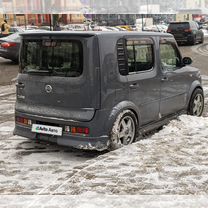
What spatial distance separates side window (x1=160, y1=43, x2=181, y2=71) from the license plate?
209 cm

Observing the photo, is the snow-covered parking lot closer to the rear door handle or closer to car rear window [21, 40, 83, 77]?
the rear door handle

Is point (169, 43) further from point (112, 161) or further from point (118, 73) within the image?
point (112, 161)

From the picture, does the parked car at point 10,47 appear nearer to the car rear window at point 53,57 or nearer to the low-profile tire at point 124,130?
the car rear window at point 53,57

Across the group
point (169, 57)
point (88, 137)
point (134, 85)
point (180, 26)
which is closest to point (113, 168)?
point (88, 137)

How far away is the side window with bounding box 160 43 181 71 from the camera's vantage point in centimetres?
650

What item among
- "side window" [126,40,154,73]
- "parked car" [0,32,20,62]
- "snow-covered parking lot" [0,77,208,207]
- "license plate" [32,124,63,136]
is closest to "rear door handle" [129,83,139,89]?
"side window" [126,40,154,73]

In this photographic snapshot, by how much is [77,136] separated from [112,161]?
2.01 ft

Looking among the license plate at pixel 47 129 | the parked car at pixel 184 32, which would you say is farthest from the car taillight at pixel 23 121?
the parked car at pixel 184 32

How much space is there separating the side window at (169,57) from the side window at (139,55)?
13.4 inches

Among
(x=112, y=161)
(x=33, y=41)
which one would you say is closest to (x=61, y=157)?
(x=112, y=161)

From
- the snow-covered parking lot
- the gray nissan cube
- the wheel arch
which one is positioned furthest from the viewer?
the wheel arch

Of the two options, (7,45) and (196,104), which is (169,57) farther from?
(7,45)

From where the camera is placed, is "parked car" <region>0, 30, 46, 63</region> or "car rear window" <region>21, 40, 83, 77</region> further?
"parked car" <region>0, 30, 46, 63</region>

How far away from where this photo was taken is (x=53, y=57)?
17.9 feet
